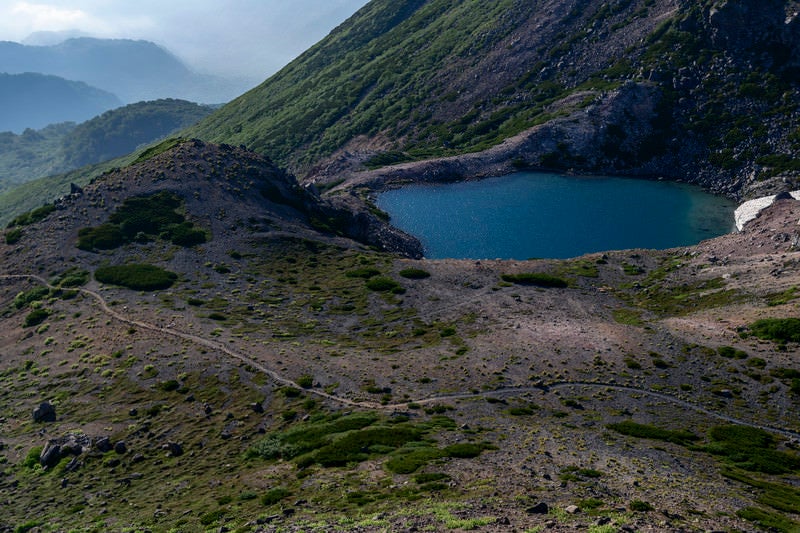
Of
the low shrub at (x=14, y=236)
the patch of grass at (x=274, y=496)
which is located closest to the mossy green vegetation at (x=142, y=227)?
the low shrub at (x=14, y=236)

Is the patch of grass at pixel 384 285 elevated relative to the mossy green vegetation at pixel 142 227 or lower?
lower

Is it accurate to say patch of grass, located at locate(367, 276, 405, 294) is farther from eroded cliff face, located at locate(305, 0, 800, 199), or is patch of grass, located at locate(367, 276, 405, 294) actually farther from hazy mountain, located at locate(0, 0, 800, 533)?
eroded cliff face, located at locate(305, 0, 800, 199)

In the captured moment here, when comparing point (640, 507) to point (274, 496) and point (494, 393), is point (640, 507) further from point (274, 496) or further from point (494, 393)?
point (494, 393)

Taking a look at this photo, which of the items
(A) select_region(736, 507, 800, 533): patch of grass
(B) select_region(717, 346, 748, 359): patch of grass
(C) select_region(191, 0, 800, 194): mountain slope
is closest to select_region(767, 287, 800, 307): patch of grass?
(B) select_region(717, 346, 748, 359): patch of grass

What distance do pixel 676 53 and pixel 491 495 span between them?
17975cm

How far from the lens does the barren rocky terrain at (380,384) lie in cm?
3130

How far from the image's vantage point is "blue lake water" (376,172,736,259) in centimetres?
10919

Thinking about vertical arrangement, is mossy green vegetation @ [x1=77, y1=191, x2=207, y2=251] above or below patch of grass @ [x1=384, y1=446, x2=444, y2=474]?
above

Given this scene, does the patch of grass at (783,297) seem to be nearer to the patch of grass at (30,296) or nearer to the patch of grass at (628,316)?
the patch of grass at (628,316)

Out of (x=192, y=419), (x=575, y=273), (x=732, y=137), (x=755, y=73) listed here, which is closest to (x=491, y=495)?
(x=192, y=419)

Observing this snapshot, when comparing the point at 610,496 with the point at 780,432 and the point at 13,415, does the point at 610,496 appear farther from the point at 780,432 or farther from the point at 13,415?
the point at 13,415

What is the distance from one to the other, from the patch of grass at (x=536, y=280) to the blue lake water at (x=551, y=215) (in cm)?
2386

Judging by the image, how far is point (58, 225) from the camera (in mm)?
89375

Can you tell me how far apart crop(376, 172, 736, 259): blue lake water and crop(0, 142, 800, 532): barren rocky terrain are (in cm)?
1955
